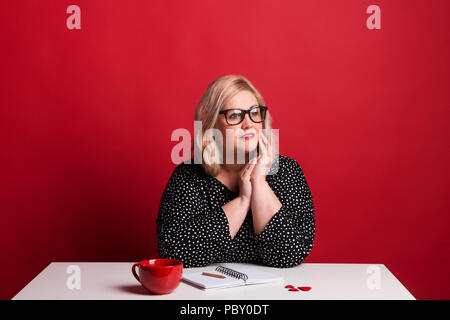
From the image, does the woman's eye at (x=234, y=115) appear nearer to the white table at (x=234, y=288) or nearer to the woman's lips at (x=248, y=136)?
the woman's lips at (x=248, y=136)

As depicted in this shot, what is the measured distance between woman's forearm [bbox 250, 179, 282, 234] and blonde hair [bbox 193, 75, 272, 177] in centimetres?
21

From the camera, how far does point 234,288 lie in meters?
1.41

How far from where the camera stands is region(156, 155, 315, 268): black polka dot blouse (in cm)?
175

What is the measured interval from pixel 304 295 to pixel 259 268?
1.26ft

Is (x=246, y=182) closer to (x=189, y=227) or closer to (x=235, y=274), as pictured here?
(x=189, y=227)

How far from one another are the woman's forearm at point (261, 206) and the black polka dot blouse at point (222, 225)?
0.02 metres

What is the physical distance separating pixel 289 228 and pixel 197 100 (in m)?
1.01

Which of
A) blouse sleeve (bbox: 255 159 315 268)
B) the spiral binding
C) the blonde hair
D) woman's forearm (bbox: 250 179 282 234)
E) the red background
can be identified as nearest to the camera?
the spiral binding

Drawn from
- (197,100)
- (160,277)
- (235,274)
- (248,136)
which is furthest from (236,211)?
(197,100)

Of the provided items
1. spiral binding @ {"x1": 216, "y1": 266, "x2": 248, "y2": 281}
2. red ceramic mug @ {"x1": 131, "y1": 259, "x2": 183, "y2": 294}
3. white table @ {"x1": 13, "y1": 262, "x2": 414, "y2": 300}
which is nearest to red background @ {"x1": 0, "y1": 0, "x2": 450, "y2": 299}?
white table @ {"x1": 13, "y1": 262, "x2": 414, "y2": 300}

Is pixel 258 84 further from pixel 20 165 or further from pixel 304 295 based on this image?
pixel 304 295

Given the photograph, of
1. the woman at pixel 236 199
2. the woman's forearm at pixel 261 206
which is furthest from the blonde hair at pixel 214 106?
the woman's forearm at pixel 261 206

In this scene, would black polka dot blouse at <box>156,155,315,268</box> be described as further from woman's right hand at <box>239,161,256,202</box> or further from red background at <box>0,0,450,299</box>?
red background at <box>0,0,450,299</box>

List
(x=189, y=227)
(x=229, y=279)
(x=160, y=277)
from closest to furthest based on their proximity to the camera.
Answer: (x=160, y=277) < (x=229, y=279) < (x=189, y=227)
